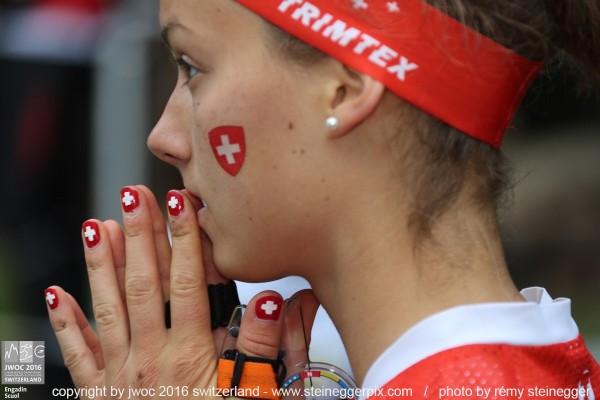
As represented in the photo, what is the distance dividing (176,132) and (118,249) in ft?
1.43

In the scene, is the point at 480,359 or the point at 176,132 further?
the point at 176,132

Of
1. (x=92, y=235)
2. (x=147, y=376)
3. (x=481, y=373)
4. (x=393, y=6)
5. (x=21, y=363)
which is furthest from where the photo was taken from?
(x=21, y=363)

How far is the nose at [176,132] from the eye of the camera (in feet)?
6.86

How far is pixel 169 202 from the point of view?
7.15 feet

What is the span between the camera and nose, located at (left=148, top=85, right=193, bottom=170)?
2.09m

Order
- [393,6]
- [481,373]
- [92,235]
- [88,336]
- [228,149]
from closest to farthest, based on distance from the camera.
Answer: [481,373] < [393,6] < [228,149] < [92,235] < [88,336]

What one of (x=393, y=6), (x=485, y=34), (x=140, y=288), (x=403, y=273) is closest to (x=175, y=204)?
(x=140, y=288)

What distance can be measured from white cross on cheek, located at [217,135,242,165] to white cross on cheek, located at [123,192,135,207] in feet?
1.26

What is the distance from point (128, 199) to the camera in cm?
225

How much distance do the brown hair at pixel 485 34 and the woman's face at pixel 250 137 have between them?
0.08 m

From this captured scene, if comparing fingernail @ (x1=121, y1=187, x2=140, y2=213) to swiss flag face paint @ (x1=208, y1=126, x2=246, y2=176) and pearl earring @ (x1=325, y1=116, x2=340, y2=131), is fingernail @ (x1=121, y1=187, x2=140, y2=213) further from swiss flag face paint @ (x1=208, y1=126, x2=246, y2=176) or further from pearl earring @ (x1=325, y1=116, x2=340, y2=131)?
pearl earring @ (x1=325, y1=116, x2=340, y2=131)

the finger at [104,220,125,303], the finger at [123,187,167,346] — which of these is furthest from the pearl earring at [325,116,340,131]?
the finger at [104,220,125,303]

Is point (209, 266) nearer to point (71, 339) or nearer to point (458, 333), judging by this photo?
point (71, 339)

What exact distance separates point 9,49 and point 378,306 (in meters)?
3.83
